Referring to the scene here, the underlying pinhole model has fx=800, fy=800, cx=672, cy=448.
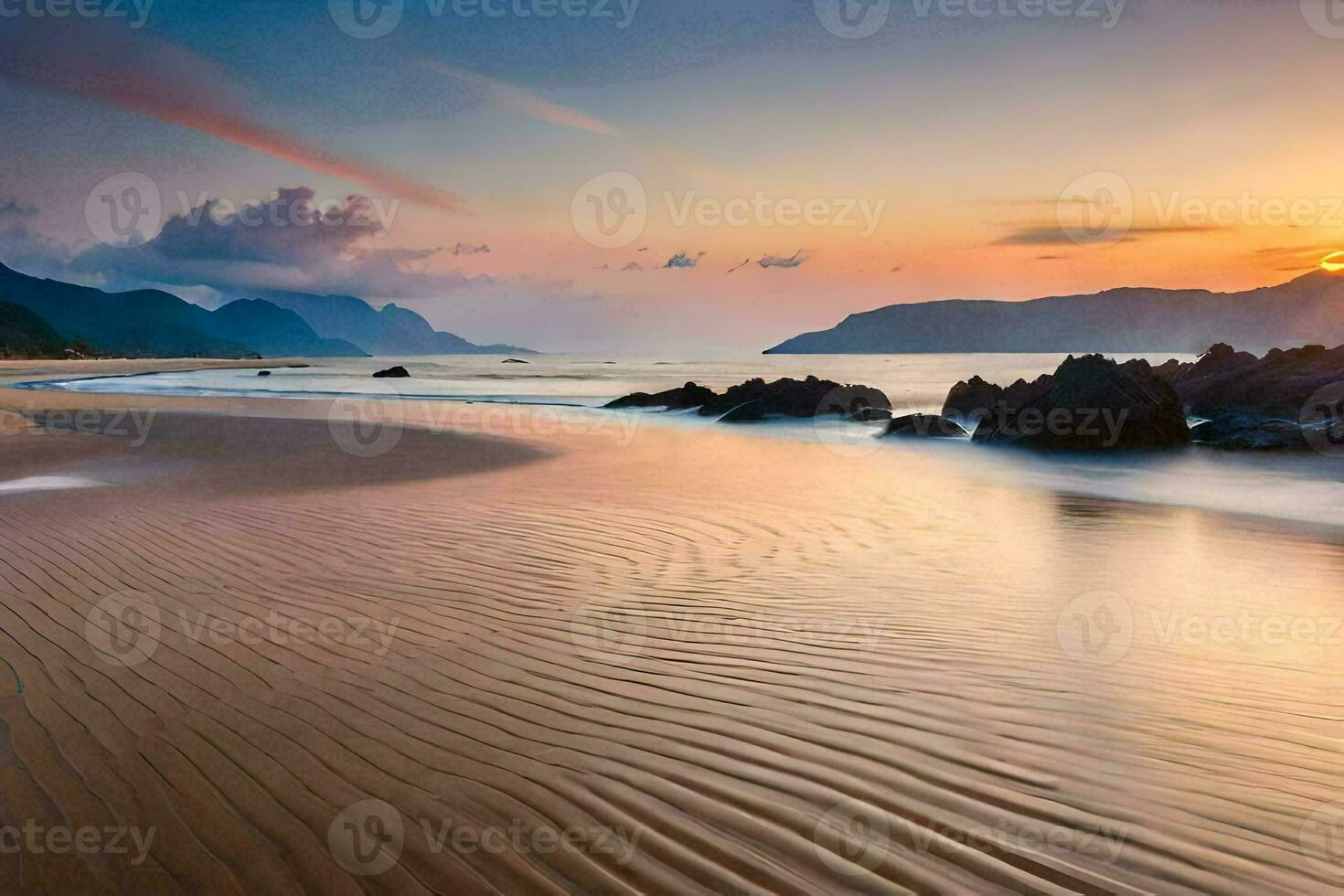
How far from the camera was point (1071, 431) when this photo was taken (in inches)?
726

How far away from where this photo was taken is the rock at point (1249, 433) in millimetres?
18000

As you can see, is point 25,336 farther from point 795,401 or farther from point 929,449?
point 929,449

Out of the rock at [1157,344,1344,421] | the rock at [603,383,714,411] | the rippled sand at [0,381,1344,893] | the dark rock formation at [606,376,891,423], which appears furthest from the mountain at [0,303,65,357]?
the rock at [1157,344,1344,421]

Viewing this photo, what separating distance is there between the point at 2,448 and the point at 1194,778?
64.4 feet

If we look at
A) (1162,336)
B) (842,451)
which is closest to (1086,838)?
(842,451)

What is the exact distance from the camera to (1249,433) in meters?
18.4

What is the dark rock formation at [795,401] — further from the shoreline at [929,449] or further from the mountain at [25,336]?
the mountain at [25,336]

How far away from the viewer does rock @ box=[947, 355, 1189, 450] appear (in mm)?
18375

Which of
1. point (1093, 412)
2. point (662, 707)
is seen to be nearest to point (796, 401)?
point (1093, 412)

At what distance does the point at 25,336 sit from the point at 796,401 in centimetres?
17200

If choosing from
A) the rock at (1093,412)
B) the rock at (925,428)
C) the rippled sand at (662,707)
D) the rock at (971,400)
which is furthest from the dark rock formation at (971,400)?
the rippled sand at (662,707)

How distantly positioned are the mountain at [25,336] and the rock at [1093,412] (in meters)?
153

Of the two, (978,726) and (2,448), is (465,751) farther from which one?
(2,448)

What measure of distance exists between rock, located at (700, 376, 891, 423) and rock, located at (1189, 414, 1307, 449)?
927 centimetres
